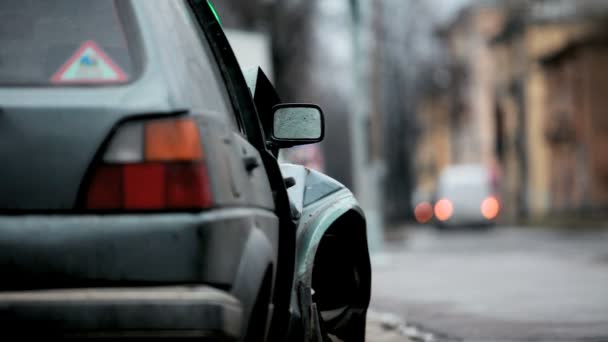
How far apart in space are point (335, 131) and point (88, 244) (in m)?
86.6

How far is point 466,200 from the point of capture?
3969cm

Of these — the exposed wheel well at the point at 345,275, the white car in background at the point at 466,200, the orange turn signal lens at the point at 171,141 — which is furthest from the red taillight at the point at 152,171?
the white car in background at the point at 466,200

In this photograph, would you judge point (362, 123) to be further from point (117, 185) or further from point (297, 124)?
point (117, 185)

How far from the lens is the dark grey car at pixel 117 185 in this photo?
314 cm

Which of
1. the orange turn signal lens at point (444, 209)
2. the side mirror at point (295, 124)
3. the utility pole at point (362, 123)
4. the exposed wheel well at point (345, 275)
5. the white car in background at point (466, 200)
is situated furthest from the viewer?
the orange turn signal lens at point (444, 209)

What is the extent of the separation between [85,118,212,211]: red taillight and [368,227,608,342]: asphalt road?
4914mm

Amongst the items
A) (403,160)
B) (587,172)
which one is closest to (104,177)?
(403,160)

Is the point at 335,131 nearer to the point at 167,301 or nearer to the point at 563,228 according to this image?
the point at 563,228

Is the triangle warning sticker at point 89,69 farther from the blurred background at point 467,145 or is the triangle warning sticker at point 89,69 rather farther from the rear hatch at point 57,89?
the blurred background at point 467,145

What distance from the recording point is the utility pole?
2247 cm

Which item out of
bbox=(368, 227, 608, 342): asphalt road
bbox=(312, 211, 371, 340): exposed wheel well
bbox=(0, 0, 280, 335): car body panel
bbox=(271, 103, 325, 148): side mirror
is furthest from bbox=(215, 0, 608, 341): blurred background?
bbox=(0, 0, 280, 335): car body panel

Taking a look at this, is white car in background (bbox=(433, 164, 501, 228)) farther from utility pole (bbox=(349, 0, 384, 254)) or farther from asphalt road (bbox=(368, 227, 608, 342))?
utility pole (bbox=(349, 0, 384, 254))

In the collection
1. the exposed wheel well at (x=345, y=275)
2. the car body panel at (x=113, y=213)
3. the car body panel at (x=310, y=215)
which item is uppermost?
the car body panel at (x=113, y=213)

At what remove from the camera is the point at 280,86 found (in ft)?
139
